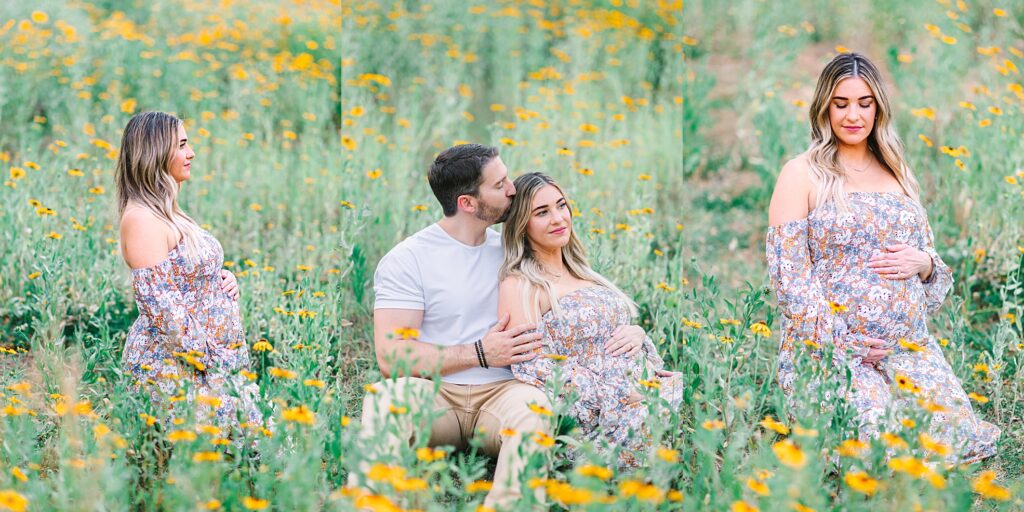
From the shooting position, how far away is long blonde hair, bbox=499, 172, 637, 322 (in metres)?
3.29

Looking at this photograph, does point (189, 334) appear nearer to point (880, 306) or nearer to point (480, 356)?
point (480, 356)

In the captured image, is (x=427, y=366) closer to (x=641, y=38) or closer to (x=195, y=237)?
(x=195, y=237)

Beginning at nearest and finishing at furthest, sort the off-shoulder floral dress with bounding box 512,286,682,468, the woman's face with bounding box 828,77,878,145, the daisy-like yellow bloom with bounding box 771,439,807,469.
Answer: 1. the daisy-like yellow bloom with bounding box 771,439,807,469
2. the off-shoulder floral dress with bounding box 512,286,682,468
3. the woman's face with bounding box 828,77,878,145

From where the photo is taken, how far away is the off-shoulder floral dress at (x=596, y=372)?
126 inches

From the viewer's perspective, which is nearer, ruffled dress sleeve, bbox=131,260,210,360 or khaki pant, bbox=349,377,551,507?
khaki pant, bbox=349,377,551,507

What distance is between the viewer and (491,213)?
340cm

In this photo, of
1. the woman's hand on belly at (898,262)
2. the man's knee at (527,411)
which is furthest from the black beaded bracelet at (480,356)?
the woman's hand on belly at (898,262)

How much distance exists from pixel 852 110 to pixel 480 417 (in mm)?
1650

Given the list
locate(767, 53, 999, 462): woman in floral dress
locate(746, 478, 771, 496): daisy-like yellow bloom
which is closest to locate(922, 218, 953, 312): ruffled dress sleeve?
locate(767, 53, 999, 462): woman in floral dress

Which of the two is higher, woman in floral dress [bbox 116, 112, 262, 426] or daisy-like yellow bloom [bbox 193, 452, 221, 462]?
woman in floral dress [bbox 116, 112, 262, 426]

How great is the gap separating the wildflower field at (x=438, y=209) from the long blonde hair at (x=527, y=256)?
445 millimetres

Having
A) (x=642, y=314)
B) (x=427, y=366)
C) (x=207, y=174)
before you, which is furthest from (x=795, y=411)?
(x=207, y=174)

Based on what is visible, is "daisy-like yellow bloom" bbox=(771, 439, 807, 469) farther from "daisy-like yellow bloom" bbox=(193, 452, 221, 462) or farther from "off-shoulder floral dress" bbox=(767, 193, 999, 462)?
"daisy-like yellow bloom" bbox=(193, 452, 221, 462)

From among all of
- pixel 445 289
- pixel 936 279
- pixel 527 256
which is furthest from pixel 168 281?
pixel 936 279
